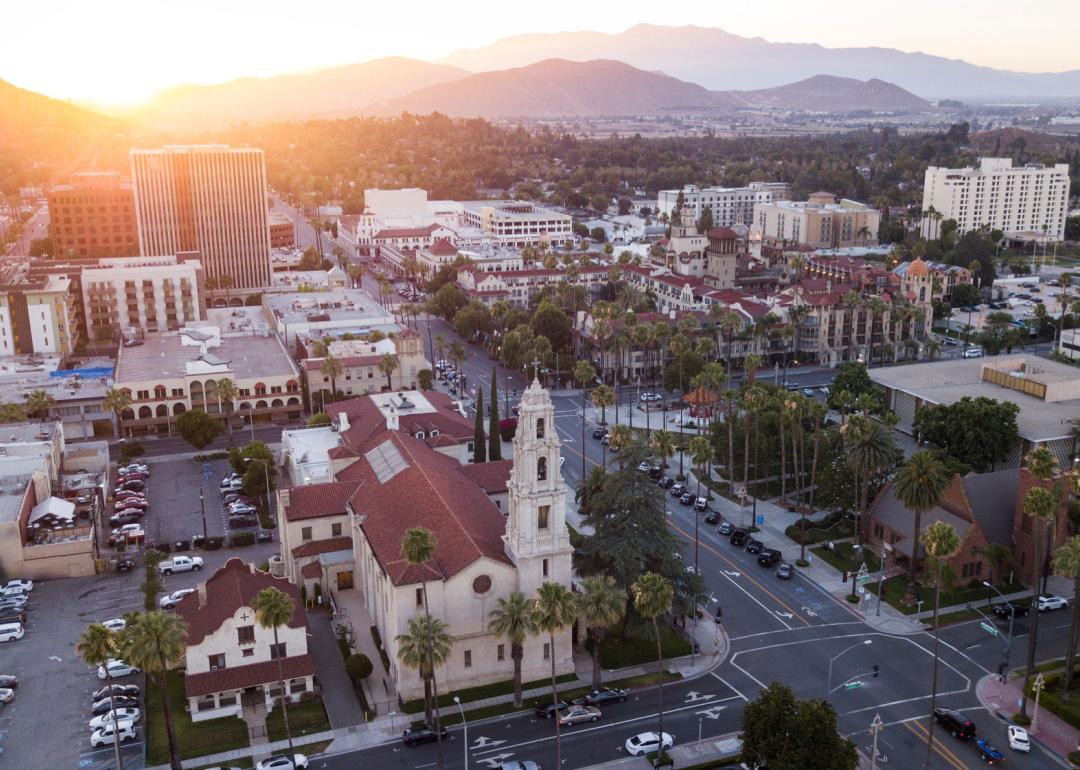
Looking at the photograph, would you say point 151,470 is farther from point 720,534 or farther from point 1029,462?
point 1029,462

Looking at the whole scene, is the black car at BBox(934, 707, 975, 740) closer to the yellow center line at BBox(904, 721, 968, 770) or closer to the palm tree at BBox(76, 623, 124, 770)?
the yellow center line at BBox(904, 721, 968, 770)

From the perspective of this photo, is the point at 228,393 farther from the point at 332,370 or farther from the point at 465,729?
the point at 465,729

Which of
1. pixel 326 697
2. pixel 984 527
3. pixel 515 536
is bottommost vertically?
pixel 326 697

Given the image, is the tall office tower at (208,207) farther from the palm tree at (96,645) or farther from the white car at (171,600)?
the palm tree at (96,645)

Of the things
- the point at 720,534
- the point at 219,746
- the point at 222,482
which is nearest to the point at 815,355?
the point at 720,534

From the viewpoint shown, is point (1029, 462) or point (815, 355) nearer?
point (1029, 462)

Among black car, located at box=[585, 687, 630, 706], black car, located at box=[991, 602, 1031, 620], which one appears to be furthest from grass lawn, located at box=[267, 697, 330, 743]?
black car, located at box=[991, 602, 1031, 620]
